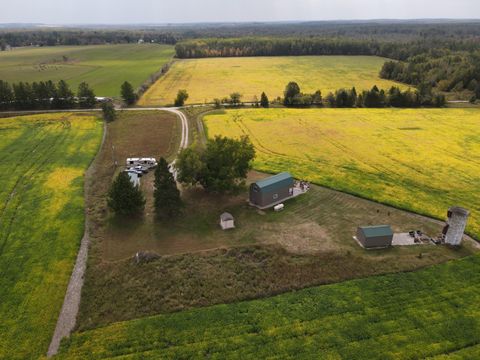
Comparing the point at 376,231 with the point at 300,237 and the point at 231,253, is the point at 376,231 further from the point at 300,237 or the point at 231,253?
the point at 231,253

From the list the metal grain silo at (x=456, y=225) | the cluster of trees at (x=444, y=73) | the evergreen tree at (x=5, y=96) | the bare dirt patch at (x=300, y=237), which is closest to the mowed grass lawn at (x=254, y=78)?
the cluster of trees at (x=444, y=73)

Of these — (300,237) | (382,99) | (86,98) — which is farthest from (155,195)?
(382,99)

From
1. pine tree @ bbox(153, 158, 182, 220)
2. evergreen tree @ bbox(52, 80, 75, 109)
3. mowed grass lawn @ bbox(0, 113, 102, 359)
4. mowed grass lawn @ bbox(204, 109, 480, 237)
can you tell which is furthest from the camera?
evergreen tree @ bbox(52, 80, 75, 109)

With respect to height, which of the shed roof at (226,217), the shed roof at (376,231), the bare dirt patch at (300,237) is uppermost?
the shed roof at (376,231)

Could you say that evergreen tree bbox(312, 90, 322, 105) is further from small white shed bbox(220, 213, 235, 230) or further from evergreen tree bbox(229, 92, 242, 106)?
small white shed bbox(220, 213, 235, 230)

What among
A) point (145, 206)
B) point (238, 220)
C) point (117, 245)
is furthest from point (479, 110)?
point (117, 245)

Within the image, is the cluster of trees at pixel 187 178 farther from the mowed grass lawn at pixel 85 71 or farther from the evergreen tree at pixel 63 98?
the mowed grass lawn at pixel 85 71

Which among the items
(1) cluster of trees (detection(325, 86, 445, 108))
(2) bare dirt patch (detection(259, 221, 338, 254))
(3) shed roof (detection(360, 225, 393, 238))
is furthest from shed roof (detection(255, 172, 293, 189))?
(1) cluster of trees (detection(325, 86, 445, 108))
